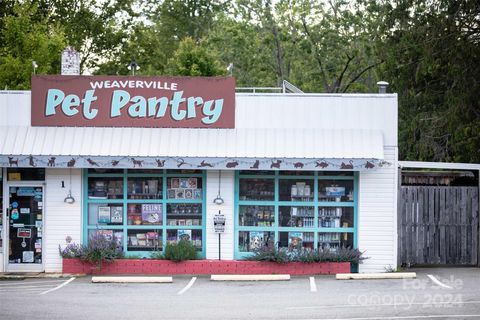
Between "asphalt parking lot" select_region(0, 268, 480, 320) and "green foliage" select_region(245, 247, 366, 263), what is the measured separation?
0.67m

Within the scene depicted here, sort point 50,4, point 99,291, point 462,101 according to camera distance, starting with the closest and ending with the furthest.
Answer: point 99,291 → point 462,101 → point 50,4

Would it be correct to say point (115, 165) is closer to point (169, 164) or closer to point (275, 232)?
point (169, 164)

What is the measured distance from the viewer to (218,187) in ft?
65.9

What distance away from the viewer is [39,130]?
20.0m

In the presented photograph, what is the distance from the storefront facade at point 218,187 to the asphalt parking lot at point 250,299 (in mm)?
1538

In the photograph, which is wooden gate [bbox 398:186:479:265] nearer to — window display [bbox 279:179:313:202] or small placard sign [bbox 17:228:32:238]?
window display [bbox 279:179:313:202]

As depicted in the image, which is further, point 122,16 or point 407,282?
point 122,16

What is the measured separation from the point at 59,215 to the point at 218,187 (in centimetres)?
381

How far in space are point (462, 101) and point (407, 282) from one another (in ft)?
47.0

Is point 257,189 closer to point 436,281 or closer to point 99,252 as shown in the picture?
point 99,252

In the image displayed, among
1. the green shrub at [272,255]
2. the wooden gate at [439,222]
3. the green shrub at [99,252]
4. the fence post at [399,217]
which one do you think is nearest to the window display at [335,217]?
the green shrub at [272,255]

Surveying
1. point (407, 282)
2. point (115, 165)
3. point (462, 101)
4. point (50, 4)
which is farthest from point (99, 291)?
point (50, 4)

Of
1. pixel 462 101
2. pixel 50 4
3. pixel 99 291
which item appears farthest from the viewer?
pixel 50 4

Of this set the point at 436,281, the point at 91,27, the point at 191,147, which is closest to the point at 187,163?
the point at 191,147
